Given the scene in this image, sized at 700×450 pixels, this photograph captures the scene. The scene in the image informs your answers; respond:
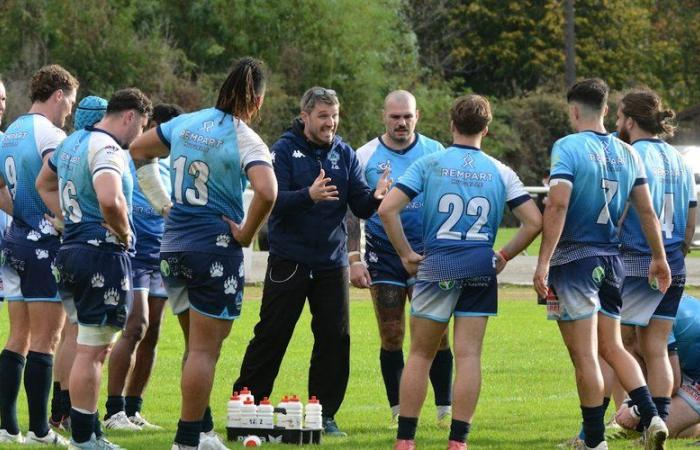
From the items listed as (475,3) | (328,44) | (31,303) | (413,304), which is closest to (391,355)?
(413,304)

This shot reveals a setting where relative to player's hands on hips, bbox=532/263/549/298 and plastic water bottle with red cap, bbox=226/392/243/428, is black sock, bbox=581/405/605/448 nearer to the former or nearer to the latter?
player's hands on hips, bbox=532/263/549/298

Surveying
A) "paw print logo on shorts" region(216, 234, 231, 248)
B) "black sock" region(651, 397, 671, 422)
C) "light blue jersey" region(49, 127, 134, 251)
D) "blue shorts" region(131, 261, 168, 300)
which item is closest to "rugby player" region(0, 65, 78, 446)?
"light blue jersey" region(49, 127, 134, 251)

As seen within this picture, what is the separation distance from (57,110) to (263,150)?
1915mm

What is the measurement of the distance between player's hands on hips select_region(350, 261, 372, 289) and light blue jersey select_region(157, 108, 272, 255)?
2.00 metres

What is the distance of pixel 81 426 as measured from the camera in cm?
788

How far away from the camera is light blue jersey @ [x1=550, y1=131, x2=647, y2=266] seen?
27.1ft

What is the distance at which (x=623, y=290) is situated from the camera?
909 centimetres

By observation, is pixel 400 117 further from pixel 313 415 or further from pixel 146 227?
pixel 313 415

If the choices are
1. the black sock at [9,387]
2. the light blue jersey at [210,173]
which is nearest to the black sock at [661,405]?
the light blue jersey at [210,173]

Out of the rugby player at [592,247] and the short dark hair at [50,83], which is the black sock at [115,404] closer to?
the short dark hair at [50,83]

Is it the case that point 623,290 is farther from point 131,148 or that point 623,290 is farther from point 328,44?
point 328,44

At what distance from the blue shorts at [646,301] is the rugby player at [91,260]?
3265mm

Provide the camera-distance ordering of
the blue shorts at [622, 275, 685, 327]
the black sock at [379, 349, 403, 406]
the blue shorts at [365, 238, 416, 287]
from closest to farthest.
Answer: the blue shorts at [622, 275, 685, 327]
the blue shorts at [365, 238, 416, 287]
the black sock at [379, 349, 403, 406]

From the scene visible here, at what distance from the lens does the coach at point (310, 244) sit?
934 cm
